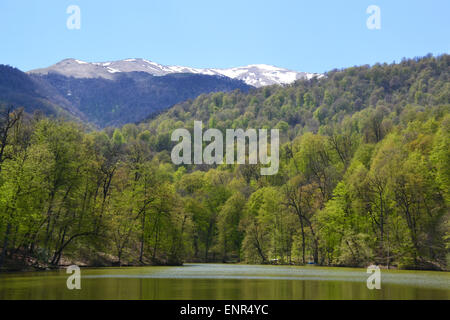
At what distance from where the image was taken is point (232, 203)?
103750mm

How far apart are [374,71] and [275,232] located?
118 m

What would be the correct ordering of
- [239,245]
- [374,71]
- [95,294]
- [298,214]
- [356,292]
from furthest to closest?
[374,71] < [239,245] < [298,214] < [356,292] < [95,294]

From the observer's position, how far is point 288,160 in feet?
392

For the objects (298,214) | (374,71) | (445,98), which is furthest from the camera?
(374,71)

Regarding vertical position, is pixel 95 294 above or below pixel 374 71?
below

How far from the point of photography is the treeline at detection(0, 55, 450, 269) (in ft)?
157

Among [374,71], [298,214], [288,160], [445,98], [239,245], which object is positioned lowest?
[239,245]

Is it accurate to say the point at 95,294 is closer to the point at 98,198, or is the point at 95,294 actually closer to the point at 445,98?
the point at 98,198

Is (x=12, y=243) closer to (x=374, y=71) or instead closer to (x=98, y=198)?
(x=98, y=198)

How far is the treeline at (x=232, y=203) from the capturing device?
157ft
